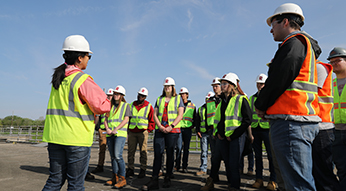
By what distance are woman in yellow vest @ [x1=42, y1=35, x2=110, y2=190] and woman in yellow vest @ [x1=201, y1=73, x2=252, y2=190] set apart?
2.44 m

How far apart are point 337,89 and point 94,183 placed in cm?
526

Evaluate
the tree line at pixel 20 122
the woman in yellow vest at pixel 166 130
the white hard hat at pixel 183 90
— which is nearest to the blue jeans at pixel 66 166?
the woman in yellow vest at pixel 166 130

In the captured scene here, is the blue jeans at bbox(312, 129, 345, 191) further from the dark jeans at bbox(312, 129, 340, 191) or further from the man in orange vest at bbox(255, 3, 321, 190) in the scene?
the man in orange vest at bbox(255, 3, 321, 190)

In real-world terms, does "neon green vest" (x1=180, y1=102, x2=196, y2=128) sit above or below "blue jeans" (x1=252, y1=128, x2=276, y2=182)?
above

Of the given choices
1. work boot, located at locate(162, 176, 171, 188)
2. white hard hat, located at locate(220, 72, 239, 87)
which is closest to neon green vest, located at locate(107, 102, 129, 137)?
work boot, located at locate(162, 176, 171, 188)

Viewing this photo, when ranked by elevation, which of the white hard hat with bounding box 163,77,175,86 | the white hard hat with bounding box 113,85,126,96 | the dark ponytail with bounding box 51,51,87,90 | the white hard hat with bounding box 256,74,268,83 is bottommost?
the dark ponytail with bounding box 51,51,87,90

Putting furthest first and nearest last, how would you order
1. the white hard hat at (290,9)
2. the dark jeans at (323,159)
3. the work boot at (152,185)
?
the work boot at (152,185)
the dark jeans at (323,159)
the white hard hat at (290,9)

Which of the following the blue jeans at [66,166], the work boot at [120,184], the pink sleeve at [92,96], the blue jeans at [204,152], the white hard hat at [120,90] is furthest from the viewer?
the blue jeans at [204,152]

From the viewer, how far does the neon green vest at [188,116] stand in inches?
301

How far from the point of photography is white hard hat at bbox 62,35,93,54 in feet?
8.59

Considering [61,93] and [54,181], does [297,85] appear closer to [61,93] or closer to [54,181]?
[61,93]

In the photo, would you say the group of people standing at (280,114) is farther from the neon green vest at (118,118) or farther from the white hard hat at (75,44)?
the neon green vest at (118,118)

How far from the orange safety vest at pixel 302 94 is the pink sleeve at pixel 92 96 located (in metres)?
1.77

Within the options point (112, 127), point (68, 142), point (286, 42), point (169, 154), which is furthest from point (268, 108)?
point (112, 127)
